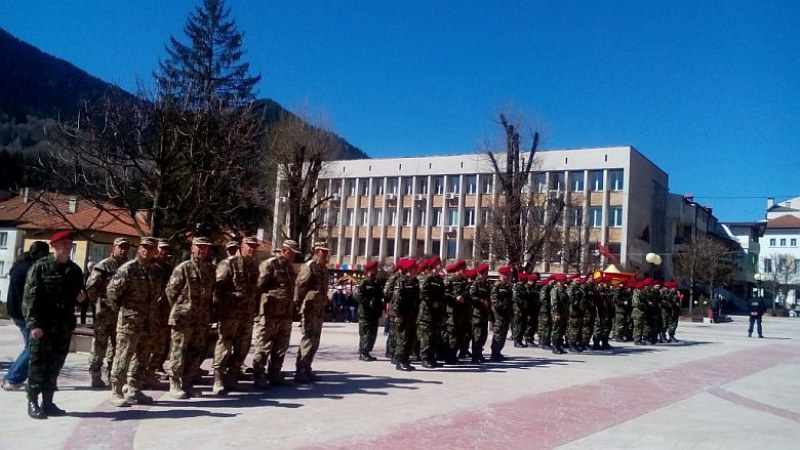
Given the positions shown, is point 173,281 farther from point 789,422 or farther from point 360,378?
point 789,422

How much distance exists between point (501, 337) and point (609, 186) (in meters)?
39.4

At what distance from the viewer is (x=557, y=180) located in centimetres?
5144

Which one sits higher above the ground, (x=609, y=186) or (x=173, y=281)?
(x=609, y=186)

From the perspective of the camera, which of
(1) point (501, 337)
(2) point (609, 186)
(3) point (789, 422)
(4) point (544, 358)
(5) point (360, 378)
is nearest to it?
(3) point (789, 422)

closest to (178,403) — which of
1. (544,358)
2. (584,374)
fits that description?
(584,374)

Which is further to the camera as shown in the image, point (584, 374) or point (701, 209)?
point (701, 209)

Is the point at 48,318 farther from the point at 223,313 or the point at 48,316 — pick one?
the point at 223,313

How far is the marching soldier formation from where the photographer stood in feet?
22.9

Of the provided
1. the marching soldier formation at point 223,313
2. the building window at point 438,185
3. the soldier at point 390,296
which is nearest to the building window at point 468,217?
the building window at point 438,185

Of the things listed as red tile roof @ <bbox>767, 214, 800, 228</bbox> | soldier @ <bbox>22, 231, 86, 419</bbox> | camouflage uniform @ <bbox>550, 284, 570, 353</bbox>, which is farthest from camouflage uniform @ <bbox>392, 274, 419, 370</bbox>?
red tile roof @ <bbox>767, 214, 800, 228</bbox>

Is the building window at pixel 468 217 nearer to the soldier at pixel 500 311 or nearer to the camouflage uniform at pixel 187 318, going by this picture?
the soldier at pixel 500 311

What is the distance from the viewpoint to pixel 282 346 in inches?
369

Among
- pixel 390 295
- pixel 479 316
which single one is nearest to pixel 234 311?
pixel 390 295

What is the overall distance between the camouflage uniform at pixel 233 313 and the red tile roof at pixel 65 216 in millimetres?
2483
